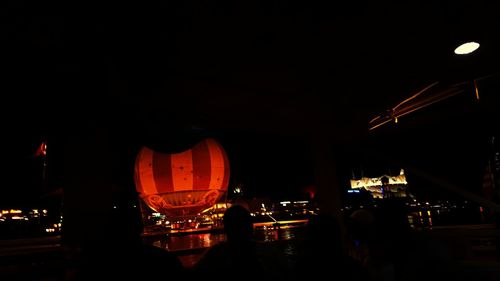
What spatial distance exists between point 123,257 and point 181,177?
5.04 m

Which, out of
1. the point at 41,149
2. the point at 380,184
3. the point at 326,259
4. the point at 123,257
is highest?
the point at 41,149

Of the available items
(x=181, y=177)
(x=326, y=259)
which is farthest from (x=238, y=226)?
(x=181, y=177)

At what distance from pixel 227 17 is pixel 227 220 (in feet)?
4.87

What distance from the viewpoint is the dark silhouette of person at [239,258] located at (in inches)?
68.8

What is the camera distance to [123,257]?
4.76 ft

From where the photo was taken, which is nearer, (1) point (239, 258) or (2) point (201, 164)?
(1) point (239, 258)

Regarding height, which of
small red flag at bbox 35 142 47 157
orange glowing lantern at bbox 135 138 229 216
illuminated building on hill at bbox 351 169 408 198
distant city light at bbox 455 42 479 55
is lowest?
illuminated building on hill at bbox 351 169 408 198

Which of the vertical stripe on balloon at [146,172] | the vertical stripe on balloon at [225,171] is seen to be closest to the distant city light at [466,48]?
the vertical stripe on balloon at [225,171]

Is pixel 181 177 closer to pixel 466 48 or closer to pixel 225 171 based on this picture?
pixel 225 171

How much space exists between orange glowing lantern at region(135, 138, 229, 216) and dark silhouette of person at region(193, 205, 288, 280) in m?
4.59

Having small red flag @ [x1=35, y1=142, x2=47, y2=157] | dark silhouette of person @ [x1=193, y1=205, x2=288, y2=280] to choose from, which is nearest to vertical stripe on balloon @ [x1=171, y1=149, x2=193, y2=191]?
small red flag @ [x1=35, y1=142, x2=47, y2=157]

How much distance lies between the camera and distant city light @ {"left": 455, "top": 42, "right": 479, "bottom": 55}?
3062mm

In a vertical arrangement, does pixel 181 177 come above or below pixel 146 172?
below

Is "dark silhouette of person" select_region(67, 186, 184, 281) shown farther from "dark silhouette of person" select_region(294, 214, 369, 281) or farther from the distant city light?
the distant city light
